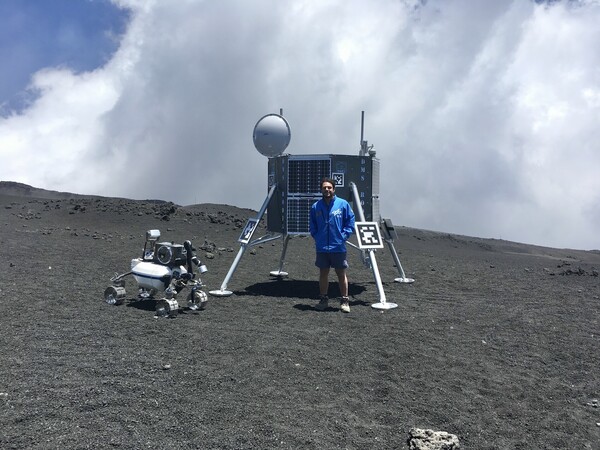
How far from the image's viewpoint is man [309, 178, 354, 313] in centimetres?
834

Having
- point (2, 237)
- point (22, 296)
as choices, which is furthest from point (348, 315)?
point (2, 237)

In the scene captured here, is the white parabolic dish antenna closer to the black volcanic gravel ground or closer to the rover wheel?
the black volcanic gravel ground

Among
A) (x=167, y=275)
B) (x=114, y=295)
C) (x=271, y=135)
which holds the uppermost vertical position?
(x=271, y=135)

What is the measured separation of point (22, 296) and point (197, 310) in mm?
3014

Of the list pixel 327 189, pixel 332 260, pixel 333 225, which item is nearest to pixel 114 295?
pixel 332 260

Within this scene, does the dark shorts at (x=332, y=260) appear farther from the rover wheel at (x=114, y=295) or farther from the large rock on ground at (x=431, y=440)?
the large rock on ground at (x=431, y=440)

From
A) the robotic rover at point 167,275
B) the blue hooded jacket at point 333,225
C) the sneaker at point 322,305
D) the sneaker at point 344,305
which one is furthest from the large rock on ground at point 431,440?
the robotic rover at point 167,275

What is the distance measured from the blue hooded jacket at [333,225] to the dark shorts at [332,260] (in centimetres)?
9

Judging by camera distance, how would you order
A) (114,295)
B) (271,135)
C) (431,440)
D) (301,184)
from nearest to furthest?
(431,440) → (114,295) → (301,184) → (271,135)

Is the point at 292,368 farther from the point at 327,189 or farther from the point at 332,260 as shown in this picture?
the point at 327,189

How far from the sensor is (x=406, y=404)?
182 inches

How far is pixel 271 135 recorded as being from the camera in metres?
10.6

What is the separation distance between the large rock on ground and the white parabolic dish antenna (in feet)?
25.1

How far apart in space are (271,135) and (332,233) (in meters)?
3.24
